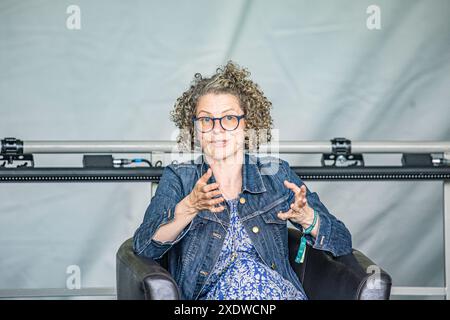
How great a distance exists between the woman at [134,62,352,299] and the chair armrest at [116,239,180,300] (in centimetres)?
6

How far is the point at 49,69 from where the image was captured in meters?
3.67

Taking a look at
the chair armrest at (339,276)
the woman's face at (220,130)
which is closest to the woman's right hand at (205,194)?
the woman's face at (220,130)

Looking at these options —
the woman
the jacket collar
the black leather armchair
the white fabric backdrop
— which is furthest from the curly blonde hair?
the white fabric backdrop

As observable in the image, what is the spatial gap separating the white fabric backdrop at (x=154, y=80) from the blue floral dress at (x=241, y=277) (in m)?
1.23

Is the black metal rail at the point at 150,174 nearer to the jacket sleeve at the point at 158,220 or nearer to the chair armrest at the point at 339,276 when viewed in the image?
the chair armrest at the point at 339,276

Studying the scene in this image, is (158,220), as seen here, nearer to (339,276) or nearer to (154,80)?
(339,276)

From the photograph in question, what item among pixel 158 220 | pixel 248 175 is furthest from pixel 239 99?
pixel 158 220

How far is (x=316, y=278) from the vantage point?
8.70ft

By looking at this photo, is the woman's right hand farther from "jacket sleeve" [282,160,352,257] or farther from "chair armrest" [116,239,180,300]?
"jacket sleeve" [282,160,352,257]

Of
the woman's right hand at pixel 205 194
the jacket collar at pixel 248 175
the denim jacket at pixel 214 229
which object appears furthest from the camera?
the jacket collar at pixel 248 175

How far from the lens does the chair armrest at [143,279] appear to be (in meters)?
2.30

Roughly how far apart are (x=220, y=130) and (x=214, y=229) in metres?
0.31

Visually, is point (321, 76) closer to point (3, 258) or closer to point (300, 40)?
point (300, 40)

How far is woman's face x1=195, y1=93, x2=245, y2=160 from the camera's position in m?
2.59
